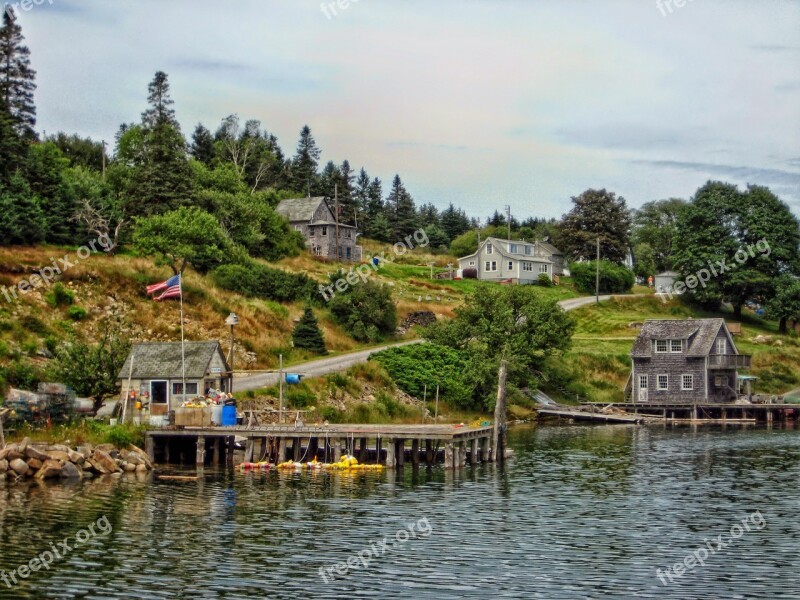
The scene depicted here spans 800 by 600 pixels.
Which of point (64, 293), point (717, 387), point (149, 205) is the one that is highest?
point (149, 205)

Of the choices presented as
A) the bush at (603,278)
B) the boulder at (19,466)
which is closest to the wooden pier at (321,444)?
the boulder at (19,466)

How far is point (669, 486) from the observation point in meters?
48.5

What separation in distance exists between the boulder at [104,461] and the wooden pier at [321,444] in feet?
11.5

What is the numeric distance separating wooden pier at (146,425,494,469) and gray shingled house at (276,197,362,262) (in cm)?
7718

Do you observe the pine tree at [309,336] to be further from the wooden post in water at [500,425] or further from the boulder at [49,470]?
the boulder at [49,470]

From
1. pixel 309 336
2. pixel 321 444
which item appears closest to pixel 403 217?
pixel 309 336

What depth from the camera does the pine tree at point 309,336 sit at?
3199 inches

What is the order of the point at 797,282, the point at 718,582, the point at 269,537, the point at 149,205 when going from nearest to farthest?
the point at 718,582 < the point at 269,537 < the point at 149,205 < the point at 797,282

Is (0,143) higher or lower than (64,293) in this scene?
higher

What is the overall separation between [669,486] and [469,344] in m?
36.3

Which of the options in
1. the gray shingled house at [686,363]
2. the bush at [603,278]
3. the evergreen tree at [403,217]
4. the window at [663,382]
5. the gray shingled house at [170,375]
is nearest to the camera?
the gray shingled house at [170,375]

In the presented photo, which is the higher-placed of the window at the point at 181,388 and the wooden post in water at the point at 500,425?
the window at the point at 181,388

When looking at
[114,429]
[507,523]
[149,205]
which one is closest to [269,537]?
[507,523]

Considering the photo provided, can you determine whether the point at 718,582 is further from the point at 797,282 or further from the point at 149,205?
the point at 797,282
